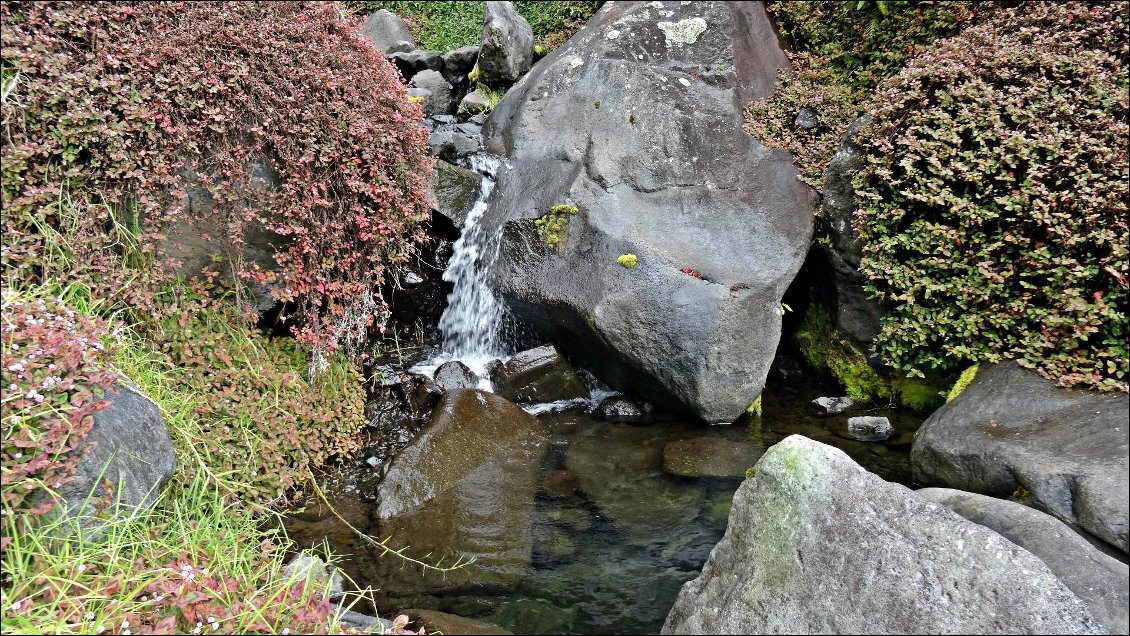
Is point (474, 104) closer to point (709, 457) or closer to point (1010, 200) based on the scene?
point (709, 457)

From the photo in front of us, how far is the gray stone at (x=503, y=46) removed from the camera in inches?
377

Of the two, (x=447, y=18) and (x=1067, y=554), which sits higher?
(x=447, y=18)

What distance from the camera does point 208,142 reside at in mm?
4695

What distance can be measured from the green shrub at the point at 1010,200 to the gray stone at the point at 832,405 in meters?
0.55

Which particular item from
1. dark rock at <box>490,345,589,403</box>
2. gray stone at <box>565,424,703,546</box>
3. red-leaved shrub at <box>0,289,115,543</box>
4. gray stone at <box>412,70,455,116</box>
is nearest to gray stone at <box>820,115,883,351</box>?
gray stone at <box>565,424,703,546</box>

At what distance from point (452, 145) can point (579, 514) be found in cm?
457

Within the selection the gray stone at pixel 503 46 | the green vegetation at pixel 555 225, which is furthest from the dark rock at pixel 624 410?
the gray stone at pixel 503 46

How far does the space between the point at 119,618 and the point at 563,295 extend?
3862mm

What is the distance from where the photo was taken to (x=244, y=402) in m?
4.56

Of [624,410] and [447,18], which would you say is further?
[447,18]

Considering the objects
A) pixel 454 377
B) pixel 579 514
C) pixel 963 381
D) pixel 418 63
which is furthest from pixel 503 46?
pixel 963 381

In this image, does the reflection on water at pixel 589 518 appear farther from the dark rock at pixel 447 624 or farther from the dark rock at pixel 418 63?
the dark rock at pixel 418 63

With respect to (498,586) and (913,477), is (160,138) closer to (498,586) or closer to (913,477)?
(498,586)

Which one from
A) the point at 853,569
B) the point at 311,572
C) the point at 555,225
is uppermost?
the point at 555,225
